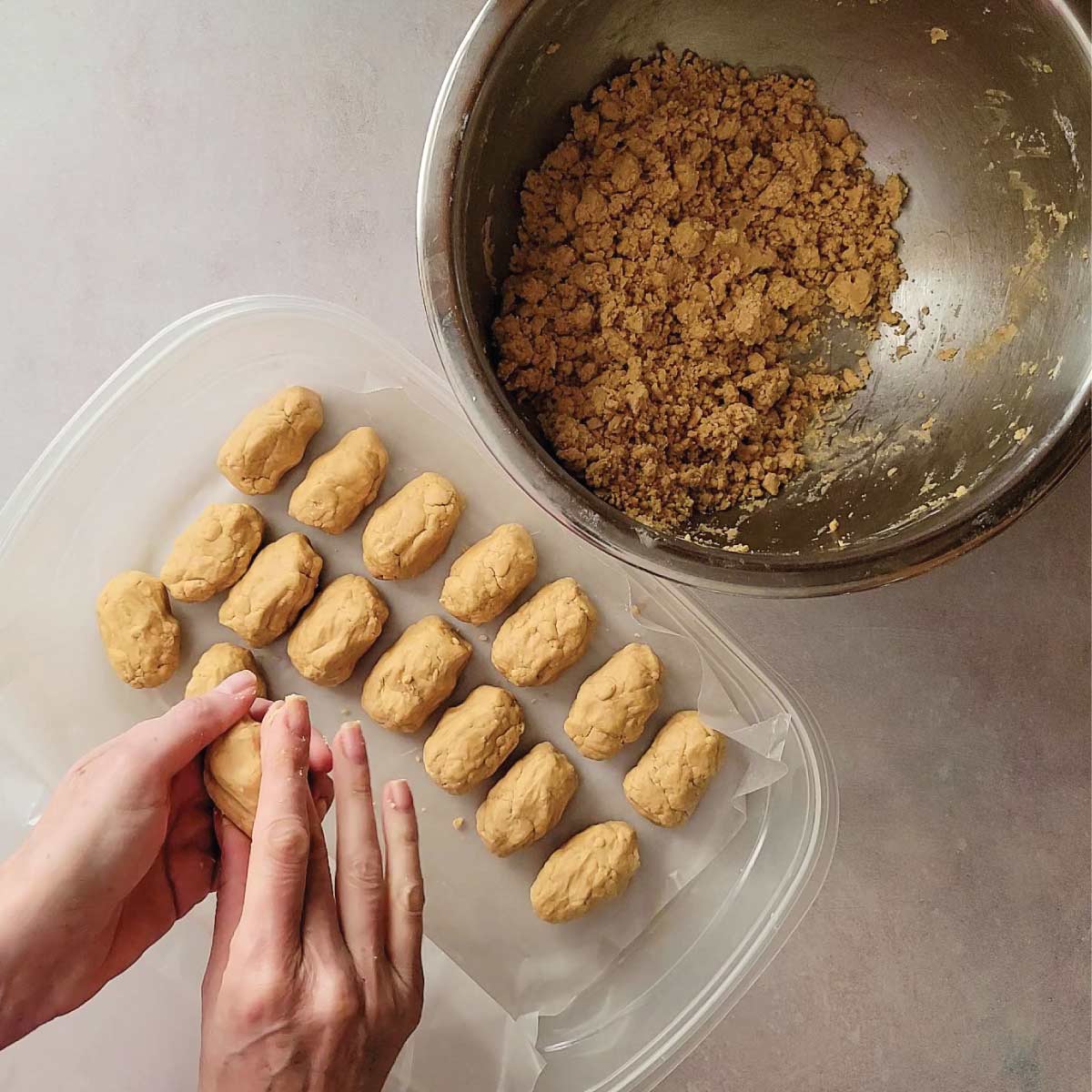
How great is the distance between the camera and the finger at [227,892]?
1.01 metres

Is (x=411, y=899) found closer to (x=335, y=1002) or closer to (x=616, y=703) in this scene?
(x=335, y=1002)

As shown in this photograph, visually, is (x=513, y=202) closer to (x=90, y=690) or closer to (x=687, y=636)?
(x=687, y=636)

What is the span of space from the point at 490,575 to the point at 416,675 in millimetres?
153

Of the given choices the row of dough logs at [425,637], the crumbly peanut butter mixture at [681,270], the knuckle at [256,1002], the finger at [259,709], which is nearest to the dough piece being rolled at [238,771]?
the finger at [259,709]

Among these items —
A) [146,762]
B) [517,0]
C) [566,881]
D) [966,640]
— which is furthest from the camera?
[966,640]

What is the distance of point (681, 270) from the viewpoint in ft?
3.40

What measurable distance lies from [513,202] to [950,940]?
1121mm

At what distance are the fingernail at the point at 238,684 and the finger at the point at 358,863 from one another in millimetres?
134

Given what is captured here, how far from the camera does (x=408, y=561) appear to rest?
3.87 ft

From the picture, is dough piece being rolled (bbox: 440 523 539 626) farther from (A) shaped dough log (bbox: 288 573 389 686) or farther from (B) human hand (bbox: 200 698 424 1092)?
(B) human hand (bbox: 200 698 424 1092)

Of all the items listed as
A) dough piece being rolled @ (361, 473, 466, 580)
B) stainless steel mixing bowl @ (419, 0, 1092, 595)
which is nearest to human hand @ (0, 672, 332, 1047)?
dough piece being rolled @ (361, 473, 466, 580)

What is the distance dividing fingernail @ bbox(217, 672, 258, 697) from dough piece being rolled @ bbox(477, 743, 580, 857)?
0.34 metres

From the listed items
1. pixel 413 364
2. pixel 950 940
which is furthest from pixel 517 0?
pixel 950 940

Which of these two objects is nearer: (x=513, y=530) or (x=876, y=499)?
(x=876, y=499)
